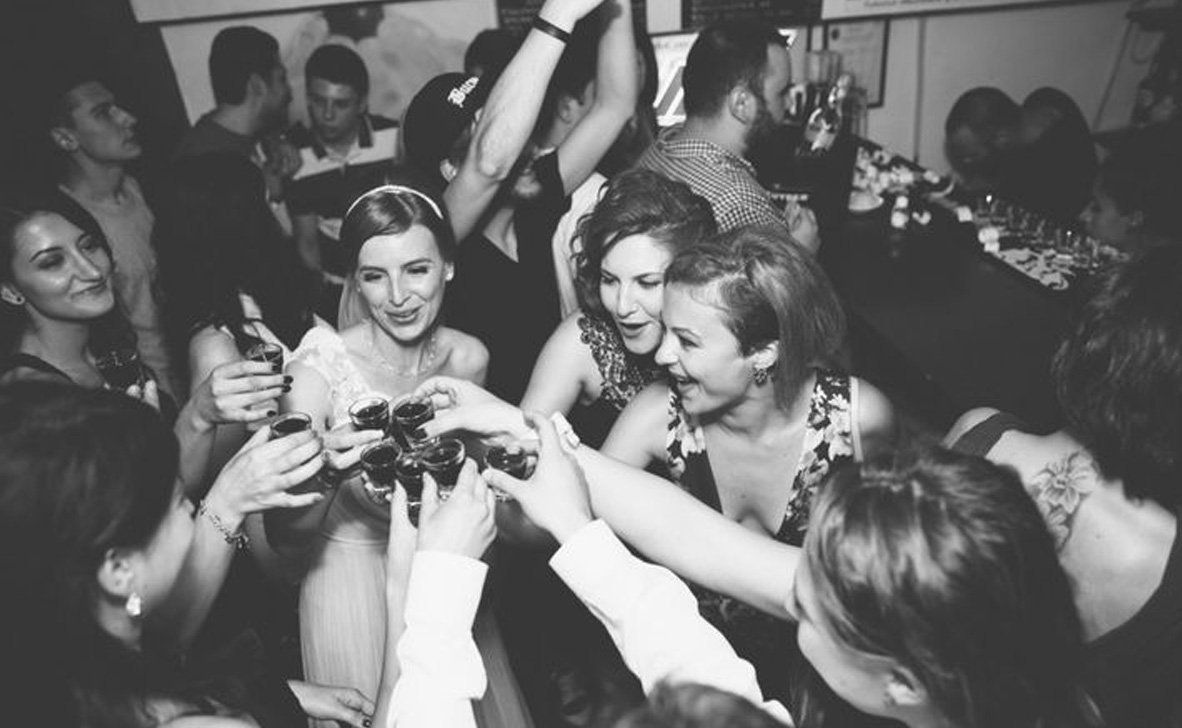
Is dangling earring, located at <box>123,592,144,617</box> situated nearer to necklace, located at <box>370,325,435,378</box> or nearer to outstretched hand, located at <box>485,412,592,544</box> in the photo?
outstretched hand, located at <box>485,412,592,544</box>

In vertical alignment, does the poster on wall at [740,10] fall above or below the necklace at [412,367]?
above

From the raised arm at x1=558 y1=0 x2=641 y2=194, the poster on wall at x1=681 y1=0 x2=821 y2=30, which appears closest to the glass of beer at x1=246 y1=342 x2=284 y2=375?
the raised arm at x1=558 y1=0 x2=641 y2=194

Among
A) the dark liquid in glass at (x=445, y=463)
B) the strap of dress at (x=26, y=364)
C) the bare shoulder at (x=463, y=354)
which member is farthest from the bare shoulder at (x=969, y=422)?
the strap of dress at (x=26, y=364)

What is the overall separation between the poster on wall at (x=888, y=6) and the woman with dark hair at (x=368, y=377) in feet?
13.5

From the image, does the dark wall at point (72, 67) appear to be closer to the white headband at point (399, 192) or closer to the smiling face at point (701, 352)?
the white headband at point (399, 192)

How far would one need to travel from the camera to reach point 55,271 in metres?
2.20

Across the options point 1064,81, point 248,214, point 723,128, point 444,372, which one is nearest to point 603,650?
point 444,372

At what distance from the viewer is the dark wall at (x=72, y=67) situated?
3496 millimetres

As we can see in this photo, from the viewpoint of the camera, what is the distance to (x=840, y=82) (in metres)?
5.18

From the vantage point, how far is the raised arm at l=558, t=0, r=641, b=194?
2701 millimetres

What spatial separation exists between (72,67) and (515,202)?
2.96m

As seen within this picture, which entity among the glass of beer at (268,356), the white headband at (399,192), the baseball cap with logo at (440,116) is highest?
the baseball cap with logo at (440,116)

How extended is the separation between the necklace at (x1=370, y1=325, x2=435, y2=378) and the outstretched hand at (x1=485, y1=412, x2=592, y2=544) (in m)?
0.94

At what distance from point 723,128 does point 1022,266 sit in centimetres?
173
